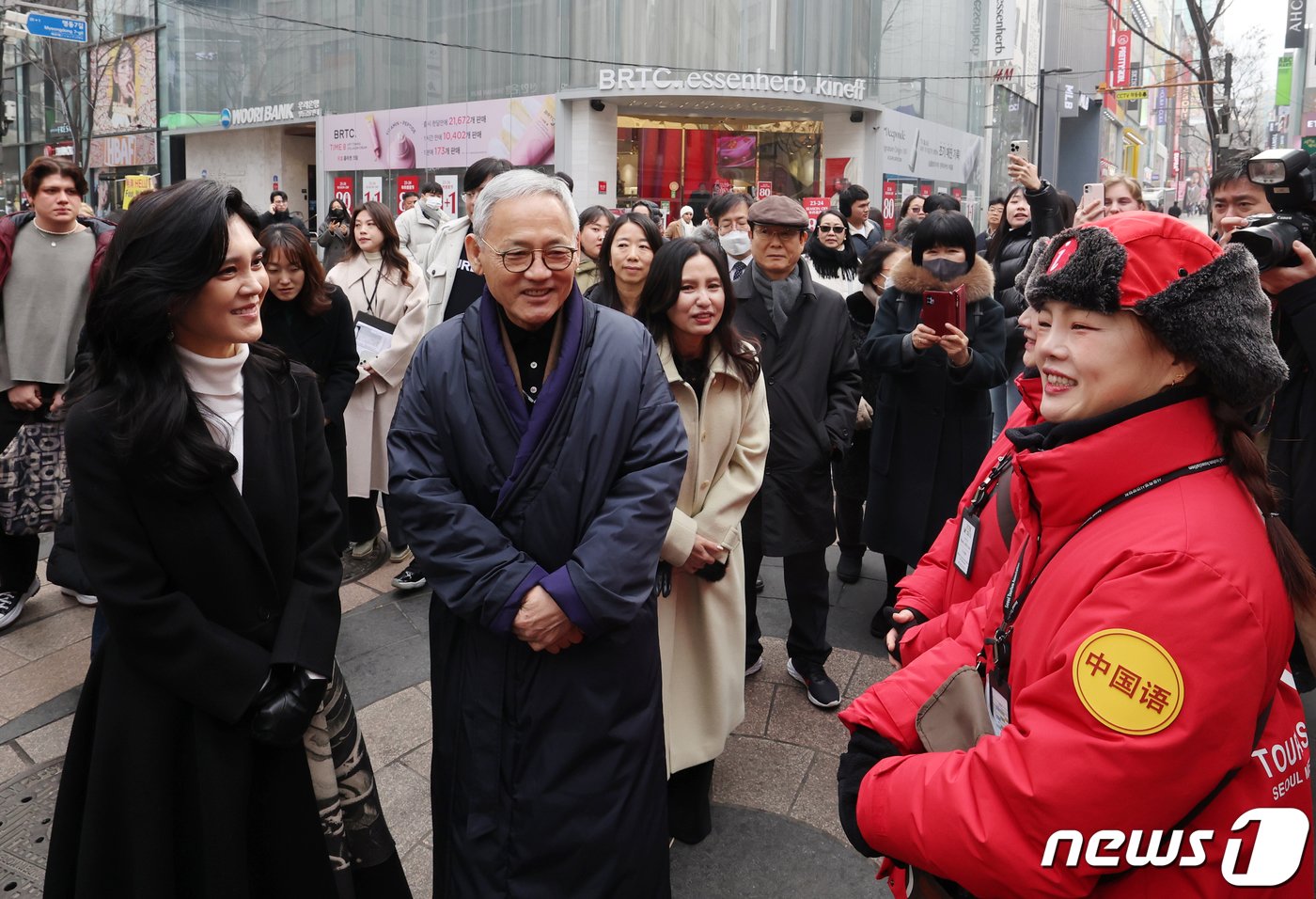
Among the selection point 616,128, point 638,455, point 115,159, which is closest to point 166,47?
point 115,159

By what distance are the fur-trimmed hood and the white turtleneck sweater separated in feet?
9.87

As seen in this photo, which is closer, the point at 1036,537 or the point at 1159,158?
the point at 1036,537

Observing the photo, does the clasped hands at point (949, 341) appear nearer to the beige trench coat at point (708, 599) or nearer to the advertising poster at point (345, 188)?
the beige trench coat at point (708, 599)

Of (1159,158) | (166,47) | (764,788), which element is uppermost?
(1159,158)

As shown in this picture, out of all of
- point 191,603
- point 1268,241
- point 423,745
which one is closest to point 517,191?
point 191,603

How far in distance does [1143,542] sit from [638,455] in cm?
121

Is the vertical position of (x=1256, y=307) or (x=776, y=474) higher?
(x=1256, y=307)

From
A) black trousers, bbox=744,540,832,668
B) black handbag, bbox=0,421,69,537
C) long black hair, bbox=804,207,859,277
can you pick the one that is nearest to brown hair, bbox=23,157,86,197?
black handbag, bbox=0,421,69,537

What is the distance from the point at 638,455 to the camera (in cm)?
231

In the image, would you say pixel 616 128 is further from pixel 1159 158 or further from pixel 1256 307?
pixel 1159 158

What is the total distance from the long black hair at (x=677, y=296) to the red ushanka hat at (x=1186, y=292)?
1.76 meters

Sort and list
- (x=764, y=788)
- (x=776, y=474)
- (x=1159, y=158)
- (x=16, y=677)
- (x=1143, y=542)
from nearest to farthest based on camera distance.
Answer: (x=1143, y=542) < (x=764, y=788) < (x=776, y=474) < (x=16, y=677) < (x=1159, y=158)

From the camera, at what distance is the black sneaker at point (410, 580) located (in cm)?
509
